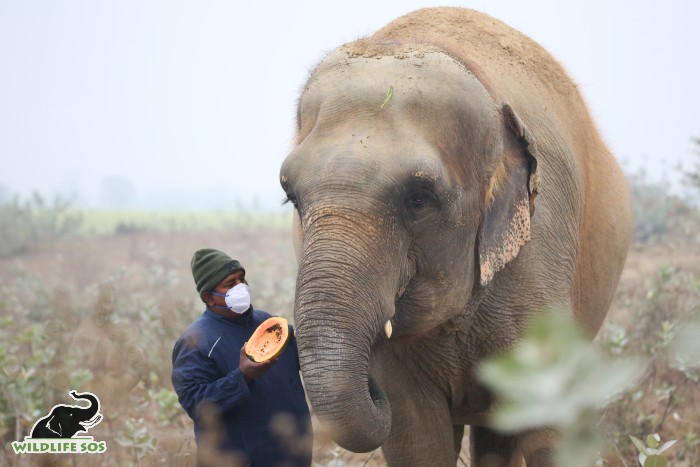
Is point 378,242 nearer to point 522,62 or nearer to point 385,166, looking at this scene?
point 385,166

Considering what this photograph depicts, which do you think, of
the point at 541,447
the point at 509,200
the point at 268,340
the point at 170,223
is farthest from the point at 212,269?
the point at 170,223

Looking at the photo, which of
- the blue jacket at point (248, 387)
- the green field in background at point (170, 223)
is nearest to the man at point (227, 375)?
the blue jacket at point (248, 387)

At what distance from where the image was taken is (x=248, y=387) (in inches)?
162

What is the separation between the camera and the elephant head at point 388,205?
3.46 metres

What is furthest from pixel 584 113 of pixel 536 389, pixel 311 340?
pixel 536 389

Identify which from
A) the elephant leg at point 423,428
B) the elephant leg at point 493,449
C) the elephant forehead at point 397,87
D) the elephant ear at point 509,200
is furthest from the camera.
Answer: the elephant leg at point 493,449

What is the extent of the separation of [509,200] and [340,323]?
104 centimetres

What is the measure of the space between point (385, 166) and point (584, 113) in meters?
2.34

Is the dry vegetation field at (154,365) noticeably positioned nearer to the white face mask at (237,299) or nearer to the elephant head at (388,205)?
the white face mask at (237,299)

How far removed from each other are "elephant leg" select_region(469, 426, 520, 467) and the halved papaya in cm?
163

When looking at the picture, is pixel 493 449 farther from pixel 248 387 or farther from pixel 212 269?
pixel 212 269

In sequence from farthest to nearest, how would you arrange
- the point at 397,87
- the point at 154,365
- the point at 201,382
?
the point at 154,365, the point at 201,382, the point at 397,87

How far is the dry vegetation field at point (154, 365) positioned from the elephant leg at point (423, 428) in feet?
0.99

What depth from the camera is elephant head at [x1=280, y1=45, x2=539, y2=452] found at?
136 inches
